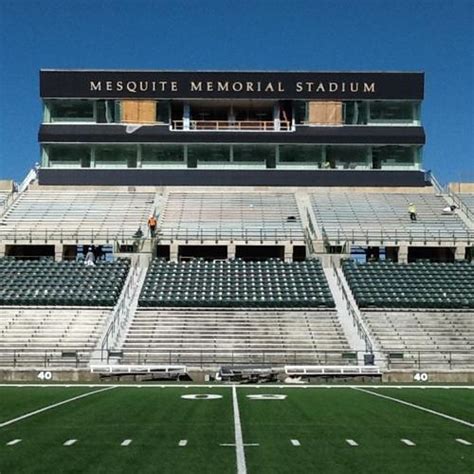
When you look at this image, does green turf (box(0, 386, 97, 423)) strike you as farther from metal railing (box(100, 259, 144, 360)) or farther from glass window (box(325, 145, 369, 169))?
glass window (box(325, 145, 369, 169))

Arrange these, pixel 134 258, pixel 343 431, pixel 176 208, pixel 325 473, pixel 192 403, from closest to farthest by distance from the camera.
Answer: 1. pixel 325 473
2. pixel 343 431
3. pixel 192 403
4. pixel 134 258
5. pixel 176 208

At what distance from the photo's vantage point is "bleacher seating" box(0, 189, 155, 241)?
45688 mm

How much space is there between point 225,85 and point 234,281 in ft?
57.7

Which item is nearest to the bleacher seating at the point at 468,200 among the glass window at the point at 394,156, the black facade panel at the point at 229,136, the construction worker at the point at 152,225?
the glass window at the point at 394,156

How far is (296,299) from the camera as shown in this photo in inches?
1492

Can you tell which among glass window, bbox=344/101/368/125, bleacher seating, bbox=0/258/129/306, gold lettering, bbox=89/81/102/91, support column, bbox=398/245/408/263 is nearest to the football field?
bleacher seating, bbox=0/258/129/306

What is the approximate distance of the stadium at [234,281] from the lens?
14.6 meters

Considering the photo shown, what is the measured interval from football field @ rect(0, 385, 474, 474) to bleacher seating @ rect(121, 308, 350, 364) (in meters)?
8.64

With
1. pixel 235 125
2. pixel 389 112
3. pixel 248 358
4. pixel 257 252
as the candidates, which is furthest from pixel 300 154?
pixel 248 358

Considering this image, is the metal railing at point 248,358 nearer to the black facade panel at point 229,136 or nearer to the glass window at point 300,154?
the black facade panel at point 229,136

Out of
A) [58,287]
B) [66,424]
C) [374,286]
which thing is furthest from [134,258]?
[66,424]

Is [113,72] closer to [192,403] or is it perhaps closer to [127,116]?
[127,116]

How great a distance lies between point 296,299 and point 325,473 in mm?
27180

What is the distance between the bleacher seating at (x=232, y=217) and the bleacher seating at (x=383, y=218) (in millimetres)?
1895
